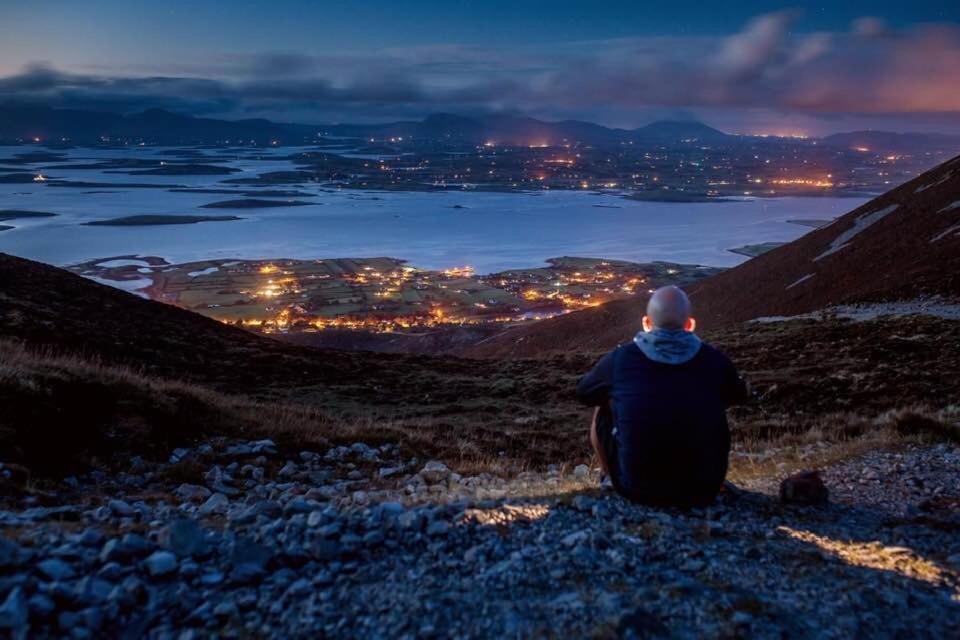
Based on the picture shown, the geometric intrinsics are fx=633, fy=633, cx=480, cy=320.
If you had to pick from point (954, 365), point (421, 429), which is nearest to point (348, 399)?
point (421, 429)

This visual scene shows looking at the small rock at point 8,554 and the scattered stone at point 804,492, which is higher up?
the small rock at point 8,554

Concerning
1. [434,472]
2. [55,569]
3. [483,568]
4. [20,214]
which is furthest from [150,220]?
[483,568]

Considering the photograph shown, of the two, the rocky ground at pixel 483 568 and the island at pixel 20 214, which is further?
the island at pixel 20 214

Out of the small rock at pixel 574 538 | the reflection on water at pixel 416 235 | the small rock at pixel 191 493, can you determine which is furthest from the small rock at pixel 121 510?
the reflection on water at pixel 416 235

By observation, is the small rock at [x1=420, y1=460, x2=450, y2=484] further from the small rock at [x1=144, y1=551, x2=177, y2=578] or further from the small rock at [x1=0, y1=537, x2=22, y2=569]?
the small rock at [x1=0, y1=537, x2=22, y2=569]

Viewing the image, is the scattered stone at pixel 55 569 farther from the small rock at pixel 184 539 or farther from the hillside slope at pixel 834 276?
the hillside slope at pixel 834 276

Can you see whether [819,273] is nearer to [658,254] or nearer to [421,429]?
[421,429]

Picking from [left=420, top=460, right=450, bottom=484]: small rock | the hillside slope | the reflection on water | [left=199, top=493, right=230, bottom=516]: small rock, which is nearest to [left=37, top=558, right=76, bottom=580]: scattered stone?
[left=199, top=493, right=230, bottom=516]: small rock
